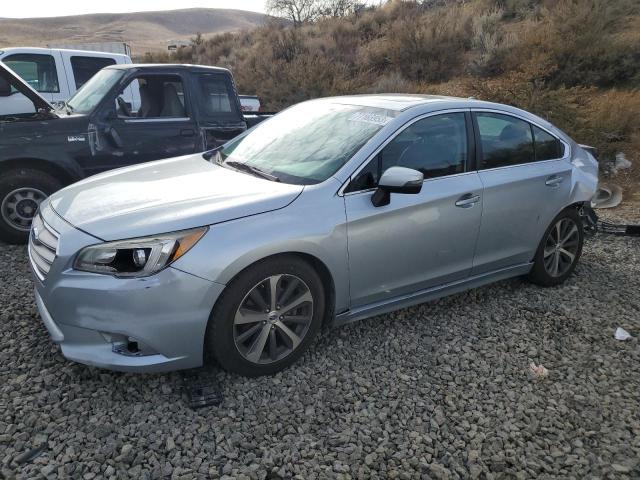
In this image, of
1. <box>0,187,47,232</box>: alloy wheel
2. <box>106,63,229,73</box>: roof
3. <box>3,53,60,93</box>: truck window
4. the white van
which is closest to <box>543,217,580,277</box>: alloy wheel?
<box>106,63,229,73</box>: roof

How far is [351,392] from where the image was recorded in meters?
3.05

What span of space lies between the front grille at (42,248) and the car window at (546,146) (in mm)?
3737

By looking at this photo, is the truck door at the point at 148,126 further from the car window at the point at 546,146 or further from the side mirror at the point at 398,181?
the car window at the point at 546,146

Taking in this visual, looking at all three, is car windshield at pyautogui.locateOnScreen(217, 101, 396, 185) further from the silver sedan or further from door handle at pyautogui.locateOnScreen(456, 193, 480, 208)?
door handle at pyautogui.locateOnScreen(456, 193, 480, 208)

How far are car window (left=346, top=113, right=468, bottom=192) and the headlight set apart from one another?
1126 mm

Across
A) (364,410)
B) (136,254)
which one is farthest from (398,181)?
(136,254)

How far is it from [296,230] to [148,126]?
3.60m

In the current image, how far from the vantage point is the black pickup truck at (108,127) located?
5.14m

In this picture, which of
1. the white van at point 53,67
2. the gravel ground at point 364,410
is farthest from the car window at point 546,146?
the white van at point 53,67

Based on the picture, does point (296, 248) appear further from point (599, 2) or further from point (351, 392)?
point (599, 2)

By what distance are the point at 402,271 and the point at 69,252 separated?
2087 millimetres

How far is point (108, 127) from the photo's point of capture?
18.2 ft

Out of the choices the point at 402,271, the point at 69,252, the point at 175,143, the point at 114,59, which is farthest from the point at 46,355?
the point at 114,59

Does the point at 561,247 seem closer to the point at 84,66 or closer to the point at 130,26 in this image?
the point at 84,66
